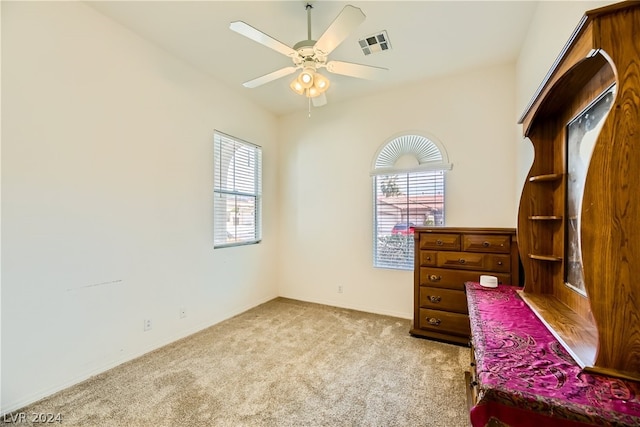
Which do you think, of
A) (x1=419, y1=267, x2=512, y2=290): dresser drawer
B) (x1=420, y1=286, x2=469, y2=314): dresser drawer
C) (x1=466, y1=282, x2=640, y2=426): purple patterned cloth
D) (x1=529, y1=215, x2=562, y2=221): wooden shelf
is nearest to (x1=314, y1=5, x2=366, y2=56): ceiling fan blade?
(x1=529, y1=215, x2=562, y2=221): wooden shelf

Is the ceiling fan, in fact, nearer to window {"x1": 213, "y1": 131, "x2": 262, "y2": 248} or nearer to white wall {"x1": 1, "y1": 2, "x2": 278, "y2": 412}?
white wall {"x1": 1, "y1": 2, "x2": 278, "y2": 412}

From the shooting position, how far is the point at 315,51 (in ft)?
6.58

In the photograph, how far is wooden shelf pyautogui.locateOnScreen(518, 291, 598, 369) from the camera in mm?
1021

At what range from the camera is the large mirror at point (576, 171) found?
4.11 feet

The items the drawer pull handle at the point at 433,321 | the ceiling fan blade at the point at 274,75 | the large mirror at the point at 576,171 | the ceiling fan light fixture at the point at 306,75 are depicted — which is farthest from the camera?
the drawer pull handle at the point at 433,321

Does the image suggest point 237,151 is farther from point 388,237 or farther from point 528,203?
point 528,203

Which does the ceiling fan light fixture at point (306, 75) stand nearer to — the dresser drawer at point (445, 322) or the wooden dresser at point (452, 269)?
the wooden dresser at point (452, 269)

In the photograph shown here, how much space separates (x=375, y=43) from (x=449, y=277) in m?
2.40

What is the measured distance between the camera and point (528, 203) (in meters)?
1.73

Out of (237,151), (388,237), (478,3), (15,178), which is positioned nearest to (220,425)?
(15,178)

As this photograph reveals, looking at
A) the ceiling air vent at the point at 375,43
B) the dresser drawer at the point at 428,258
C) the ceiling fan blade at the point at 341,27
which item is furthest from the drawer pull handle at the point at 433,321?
the ceiling air vent at the point at 375,43

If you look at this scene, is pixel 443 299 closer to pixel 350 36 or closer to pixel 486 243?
pixel 486 243

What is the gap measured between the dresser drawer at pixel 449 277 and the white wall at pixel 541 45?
1.01 meters

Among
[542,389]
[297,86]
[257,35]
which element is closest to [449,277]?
[542,389]
